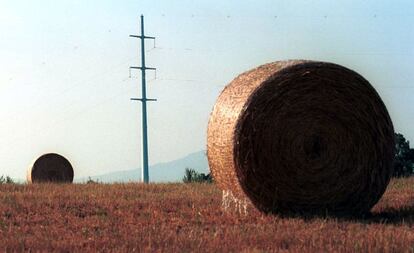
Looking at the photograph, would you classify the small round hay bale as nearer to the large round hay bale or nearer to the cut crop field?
the cut crop field

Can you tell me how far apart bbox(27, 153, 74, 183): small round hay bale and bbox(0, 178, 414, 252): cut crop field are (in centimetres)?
974

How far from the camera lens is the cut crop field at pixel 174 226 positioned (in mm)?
7332

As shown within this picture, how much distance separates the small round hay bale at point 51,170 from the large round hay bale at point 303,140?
1373cm

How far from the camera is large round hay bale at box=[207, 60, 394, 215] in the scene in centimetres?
1041

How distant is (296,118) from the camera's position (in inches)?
420

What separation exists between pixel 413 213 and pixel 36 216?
526cm

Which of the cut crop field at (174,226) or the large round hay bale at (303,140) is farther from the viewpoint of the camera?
the large round hay bale at (303,140)

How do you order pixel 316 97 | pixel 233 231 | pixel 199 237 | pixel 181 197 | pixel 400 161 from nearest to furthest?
1. pixel 199 237
2. pixel 233 231
3. pixel 316 97
4. pixel 181 197
5. pixel 400 161

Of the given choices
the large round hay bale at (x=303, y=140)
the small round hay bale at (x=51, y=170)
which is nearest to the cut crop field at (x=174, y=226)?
the large round hay bale at (x=303, y=140)

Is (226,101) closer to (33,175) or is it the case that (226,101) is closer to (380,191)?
(380,191)

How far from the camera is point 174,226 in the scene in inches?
364

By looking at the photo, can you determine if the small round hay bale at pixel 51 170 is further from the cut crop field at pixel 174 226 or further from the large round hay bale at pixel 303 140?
the large round hay bale at pixel 303 140

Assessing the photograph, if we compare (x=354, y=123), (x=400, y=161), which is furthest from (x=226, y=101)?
(x=400, y=161)

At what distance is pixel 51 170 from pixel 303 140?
14.7m
